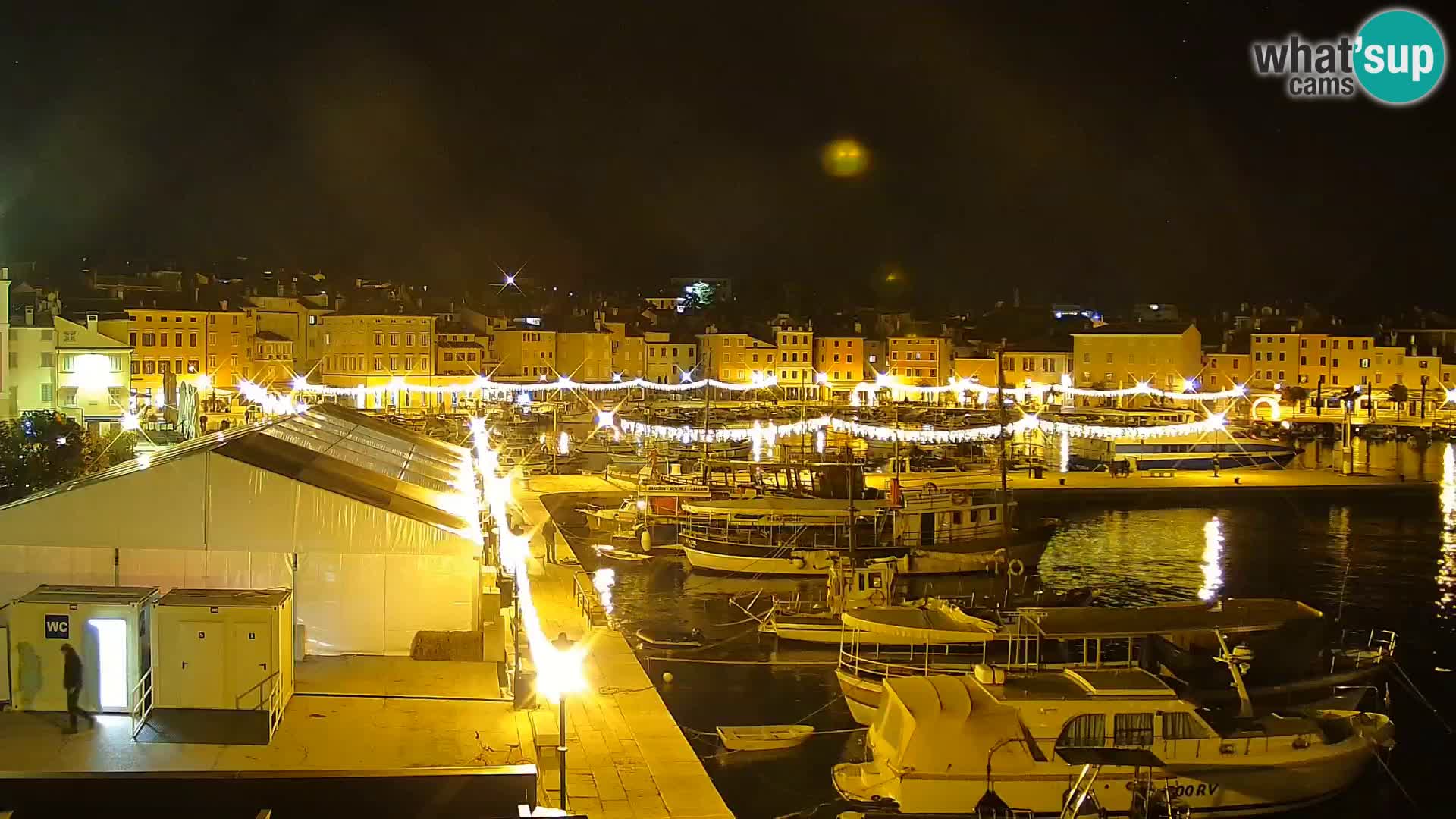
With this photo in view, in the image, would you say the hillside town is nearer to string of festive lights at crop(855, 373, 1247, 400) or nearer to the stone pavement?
string of festive lights at crop(855, 373, 1247, 400)

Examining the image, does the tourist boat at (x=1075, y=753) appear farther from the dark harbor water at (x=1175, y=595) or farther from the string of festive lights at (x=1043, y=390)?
the string of festive lights at (x=1043, y=390)

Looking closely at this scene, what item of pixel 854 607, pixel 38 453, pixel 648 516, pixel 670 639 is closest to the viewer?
pixel 854 607

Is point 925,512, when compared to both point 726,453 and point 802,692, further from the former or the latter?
point 726,453

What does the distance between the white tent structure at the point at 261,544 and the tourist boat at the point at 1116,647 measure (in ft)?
12.4

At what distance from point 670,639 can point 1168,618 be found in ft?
17.3

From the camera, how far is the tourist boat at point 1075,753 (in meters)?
8.32

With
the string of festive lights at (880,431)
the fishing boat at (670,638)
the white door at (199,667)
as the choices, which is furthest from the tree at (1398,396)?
the white door at (199,667)

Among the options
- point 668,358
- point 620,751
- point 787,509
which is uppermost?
point 668,358

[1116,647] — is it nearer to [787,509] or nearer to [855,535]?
[855,535]

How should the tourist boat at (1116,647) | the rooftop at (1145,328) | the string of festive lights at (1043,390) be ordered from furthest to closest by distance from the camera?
the rooftop at (1145,328), the string of festive lights at (1043,390), the tourist boat at (1116,647)

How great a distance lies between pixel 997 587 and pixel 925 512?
182 cm

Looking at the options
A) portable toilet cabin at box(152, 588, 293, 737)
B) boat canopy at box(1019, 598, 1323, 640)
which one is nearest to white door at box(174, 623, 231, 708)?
portable toilet cabin at box(152, 588, 293, 737)

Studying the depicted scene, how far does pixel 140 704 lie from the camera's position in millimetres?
6074

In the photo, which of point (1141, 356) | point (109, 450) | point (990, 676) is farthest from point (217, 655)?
point (1141, 356)
